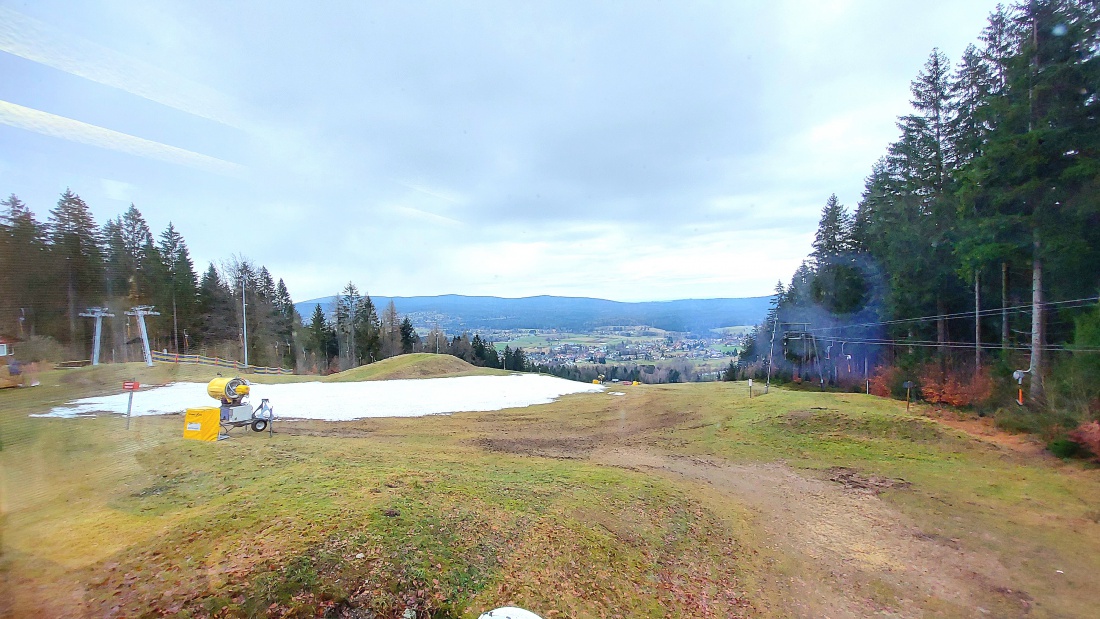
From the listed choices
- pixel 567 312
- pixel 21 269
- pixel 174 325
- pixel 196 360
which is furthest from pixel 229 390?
pixel 567 312

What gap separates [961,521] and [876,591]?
3.50 meters

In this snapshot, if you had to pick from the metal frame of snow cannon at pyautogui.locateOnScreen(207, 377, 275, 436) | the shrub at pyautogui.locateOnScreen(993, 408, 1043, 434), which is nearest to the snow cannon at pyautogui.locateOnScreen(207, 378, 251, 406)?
the metal frame of snow cannon at pyautogui.locateOnScreen(207, 377, 275, 436)

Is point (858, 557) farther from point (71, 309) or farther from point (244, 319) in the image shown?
point (244, 319)

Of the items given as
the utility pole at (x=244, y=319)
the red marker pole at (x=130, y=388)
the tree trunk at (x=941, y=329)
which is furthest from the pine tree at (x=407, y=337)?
the red marker pole at (x=130, y=388)

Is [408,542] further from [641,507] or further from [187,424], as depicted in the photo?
[187,424]

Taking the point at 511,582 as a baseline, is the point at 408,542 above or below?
above

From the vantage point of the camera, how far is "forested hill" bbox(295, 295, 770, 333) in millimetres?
56312

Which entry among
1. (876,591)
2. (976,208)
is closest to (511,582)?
(876,591)

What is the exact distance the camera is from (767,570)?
590 centimetres

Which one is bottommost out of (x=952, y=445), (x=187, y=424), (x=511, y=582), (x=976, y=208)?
(x=952, y=445)

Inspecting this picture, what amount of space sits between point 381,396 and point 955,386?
82.2ft

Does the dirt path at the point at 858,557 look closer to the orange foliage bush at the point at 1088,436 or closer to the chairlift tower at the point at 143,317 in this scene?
the orange foliage bush at the point at 1088,436

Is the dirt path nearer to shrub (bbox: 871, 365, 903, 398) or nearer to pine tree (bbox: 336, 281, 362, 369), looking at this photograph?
shrub (bbox: 871, 365, 903, 398)

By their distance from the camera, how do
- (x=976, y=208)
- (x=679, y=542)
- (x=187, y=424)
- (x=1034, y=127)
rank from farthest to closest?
(x=976, y=208)
(x=1034, y=127)
(x=187, y=424)
(x=679, y=542)
